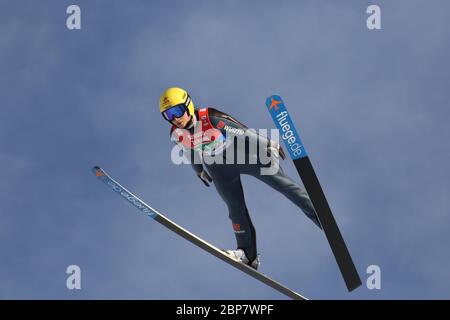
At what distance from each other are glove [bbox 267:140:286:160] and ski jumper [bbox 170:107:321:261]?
5.8 inches

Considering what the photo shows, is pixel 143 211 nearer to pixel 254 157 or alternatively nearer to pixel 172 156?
pixel 172 156

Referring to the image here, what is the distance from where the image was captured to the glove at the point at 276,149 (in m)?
13.3

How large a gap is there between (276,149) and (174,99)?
6.63ft

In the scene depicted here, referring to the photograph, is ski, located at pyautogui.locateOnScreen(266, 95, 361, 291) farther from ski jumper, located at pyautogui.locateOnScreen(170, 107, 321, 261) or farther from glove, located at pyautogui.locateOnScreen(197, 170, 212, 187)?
glove, located at pyautogui.locateOnScreen(197, 170, 212, 187)

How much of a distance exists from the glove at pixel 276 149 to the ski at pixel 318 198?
0.51 metres

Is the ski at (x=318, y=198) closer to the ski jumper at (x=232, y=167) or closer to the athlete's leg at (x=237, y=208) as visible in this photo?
the ski jumper at (x=232, y=167)

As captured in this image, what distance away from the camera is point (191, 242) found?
45.2 ft

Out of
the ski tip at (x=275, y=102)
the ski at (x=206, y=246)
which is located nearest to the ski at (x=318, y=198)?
the ski tip at (x=275, y=102)

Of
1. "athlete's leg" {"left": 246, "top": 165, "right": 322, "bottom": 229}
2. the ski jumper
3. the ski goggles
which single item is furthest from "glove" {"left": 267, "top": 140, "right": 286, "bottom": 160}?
the ski goggles

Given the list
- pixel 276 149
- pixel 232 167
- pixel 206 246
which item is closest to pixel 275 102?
pixel 276 149

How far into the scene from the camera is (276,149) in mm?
13367

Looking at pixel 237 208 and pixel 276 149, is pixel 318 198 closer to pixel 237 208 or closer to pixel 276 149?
pixel 276 149

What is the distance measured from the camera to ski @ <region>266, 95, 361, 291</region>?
12.8 m

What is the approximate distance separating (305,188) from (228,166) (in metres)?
1.53
